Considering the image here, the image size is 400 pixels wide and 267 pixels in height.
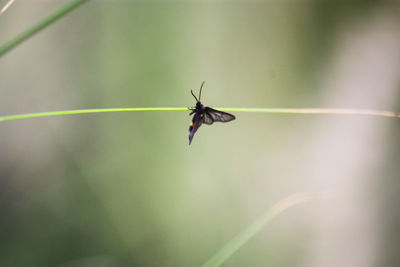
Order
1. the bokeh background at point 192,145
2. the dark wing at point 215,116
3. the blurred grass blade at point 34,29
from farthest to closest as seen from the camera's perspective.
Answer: the bokeh background at point 192,145
the dark wing at point 215,116
the blurred grass blade at point 34,29

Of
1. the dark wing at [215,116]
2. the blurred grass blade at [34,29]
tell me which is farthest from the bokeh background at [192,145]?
the blurred grass blade at [34,29]

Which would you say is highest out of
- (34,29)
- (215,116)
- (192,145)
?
(34,29)

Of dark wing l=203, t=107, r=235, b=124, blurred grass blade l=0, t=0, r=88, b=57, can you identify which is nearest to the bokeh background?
Result: dark wing l=203, t=107, r=235, b=124

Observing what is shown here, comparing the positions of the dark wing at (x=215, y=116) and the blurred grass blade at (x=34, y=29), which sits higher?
the blurred grass blade at (x=34, y=29)

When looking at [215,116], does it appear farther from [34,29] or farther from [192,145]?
[192,145]

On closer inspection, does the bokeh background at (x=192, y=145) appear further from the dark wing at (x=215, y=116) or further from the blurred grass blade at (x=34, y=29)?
the blurred grass blade at (x=34, y=29)

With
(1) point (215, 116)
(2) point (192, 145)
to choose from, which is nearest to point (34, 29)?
(1) point (215, 116)
